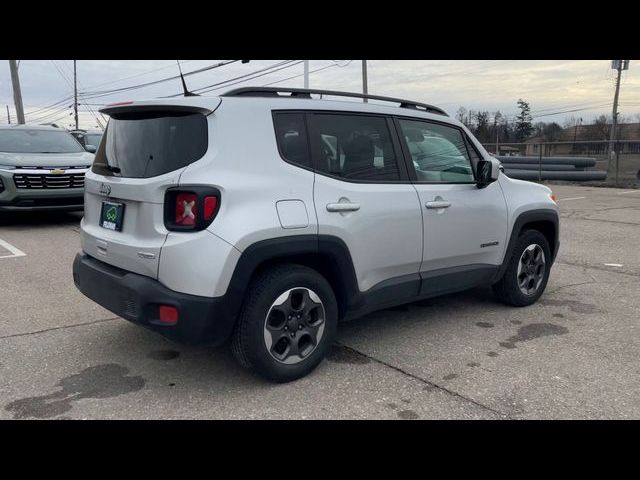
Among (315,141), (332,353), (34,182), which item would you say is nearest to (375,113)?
(315,141)

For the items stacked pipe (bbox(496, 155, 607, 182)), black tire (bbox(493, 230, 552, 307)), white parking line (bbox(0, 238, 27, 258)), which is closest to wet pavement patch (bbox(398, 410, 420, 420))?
black tire (bbox(493, 230, 552, 307))

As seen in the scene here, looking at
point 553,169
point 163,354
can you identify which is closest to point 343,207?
point 163,354

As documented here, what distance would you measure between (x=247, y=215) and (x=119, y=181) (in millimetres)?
934

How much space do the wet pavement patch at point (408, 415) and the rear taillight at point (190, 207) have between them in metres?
1.52

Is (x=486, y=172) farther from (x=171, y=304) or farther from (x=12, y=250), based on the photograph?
(x=12, y=250)

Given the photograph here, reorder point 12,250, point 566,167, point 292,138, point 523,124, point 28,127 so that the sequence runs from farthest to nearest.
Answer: point 523,124 < point 566,167 < point 28,127 < point 12,250 < point 292,138

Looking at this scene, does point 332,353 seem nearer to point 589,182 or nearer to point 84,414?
point 84,414

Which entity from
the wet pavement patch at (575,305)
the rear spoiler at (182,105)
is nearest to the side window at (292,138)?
the rear spoiler at (182,105)

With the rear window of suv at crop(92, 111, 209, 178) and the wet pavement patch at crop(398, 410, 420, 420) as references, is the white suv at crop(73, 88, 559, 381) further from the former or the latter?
the wet pavement patch at crop(398, 410, 420, 420)

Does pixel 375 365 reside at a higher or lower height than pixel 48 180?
lower

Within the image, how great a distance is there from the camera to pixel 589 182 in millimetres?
19547

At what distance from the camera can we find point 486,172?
4520 mm

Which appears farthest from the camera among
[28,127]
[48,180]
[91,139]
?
[91,139]

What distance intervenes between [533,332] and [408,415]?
186cm
